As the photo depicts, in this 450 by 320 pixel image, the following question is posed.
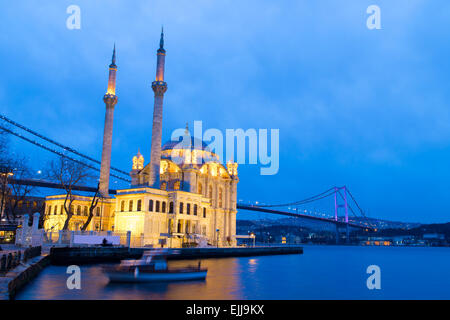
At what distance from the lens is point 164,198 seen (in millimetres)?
51312

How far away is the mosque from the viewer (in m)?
49.2

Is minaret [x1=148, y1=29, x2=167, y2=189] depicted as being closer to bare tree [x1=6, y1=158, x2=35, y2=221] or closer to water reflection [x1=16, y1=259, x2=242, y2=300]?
bare tree [x1=6, y1=158, x2=35, y2=221]

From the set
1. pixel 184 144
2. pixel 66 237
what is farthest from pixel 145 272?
pixel 184 144

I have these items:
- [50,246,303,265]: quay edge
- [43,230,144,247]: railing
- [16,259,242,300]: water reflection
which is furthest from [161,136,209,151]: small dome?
[16,259,242,300]: water reflection

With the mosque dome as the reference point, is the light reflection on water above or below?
below

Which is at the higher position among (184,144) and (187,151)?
(184,144)

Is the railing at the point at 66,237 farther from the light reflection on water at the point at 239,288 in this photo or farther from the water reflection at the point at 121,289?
the water reflection at the point at 121,289

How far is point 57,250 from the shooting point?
34344 mm

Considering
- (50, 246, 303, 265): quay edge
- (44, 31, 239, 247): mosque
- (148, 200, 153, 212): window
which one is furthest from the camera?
(44, 31, 239, 247): mosque

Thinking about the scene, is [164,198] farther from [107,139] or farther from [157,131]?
[107,139]

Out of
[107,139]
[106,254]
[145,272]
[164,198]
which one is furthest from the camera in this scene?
[107,139]

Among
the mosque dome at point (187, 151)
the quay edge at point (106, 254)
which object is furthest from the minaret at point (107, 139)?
the quay edge at point (106, 254)

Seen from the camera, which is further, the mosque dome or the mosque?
the mosque dome
